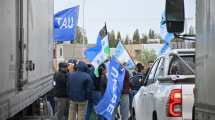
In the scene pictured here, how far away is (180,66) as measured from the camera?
1134cm

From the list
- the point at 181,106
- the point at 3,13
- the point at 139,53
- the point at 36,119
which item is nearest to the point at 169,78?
the point at 181,106

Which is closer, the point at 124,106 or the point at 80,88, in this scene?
the point at 80,88

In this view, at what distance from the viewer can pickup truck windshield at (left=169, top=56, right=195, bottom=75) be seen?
1123 centimetres

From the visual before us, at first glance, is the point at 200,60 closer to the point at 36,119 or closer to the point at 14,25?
the point at 14,25

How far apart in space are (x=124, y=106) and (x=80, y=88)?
7.65 feet

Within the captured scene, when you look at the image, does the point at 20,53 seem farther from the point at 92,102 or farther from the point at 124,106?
the point at 124,106

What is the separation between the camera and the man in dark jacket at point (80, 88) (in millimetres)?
16406

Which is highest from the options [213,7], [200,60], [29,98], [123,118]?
[213,7]

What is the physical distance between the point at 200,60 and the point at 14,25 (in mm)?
2684

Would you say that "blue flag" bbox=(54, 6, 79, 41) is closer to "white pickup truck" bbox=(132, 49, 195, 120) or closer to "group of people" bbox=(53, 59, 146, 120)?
"group of people" bbox=(53, 59, 146, 120)

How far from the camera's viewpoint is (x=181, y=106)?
34.2 ft

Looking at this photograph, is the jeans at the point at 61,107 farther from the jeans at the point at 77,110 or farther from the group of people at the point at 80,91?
the jeans at the point at 77,110

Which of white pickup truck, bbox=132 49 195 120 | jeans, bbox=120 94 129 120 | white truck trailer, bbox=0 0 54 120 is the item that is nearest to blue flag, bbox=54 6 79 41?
jeans, bbox=120 94 129 120

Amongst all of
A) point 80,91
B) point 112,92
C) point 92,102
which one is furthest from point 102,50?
point 80,91
